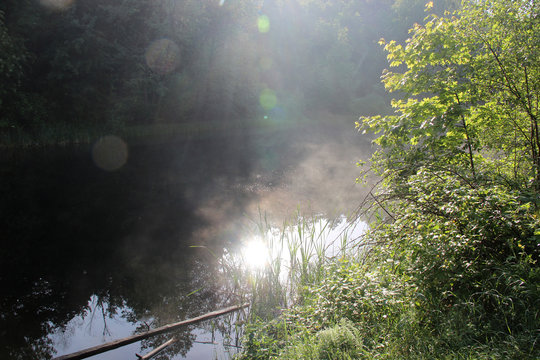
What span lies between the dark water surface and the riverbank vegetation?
82.3 inches

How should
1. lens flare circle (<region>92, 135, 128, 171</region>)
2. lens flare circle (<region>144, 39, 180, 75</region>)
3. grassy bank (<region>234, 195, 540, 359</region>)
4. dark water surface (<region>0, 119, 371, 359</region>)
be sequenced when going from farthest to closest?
lens flare circle (<region>144, 39, 180, 75</region>) → lens flare circle (<region>92, 135, 128, 171</region>) → dark water surface (<region>0, 119, 371, 359</region>) → grassy bank (<region>234, 195, 540, 359</region>)

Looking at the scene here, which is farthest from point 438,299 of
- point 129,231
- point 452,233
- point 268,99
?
point 268,99

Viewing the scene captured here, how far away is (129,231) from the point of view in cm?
1091

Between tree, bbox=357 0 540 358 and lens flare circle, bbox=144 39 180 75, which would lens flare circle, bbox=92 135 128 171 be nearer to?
lens flare circle, bbox=144 39 180 75

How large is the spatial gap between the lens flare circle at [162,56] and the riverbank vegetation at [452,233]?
2529cm

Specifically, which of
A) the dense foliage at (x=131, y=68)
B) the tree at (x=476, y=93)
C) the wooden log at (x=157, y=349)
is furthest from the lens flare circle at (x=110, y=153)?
the tree at (x=476, y=93)

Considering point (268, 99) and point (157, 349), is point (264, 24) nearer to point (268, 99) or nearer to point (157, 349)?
point (268, 99)

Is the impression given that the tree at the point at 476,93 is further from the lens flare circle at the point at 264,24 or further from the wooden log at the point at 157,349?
the lens flare circle at the point at 264,24

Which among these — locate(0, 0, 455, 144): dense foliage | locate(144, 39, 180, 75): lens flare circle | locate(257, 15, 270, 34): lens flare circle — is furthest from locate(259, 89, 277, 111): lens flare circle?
locate(144, 39, 180, 75): lens flare circle

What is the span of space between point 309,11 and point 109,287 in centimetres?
5992

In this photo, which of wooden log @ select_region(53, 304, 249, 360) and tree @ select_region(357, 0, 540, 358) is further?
wooden log @ select_region(53, 304, 249, 360)

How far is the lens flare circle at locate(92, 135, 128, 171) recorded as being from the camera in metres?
20.4

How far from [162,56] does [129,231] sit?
2154cm

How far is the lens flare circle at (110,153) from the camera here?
20.4 meters
